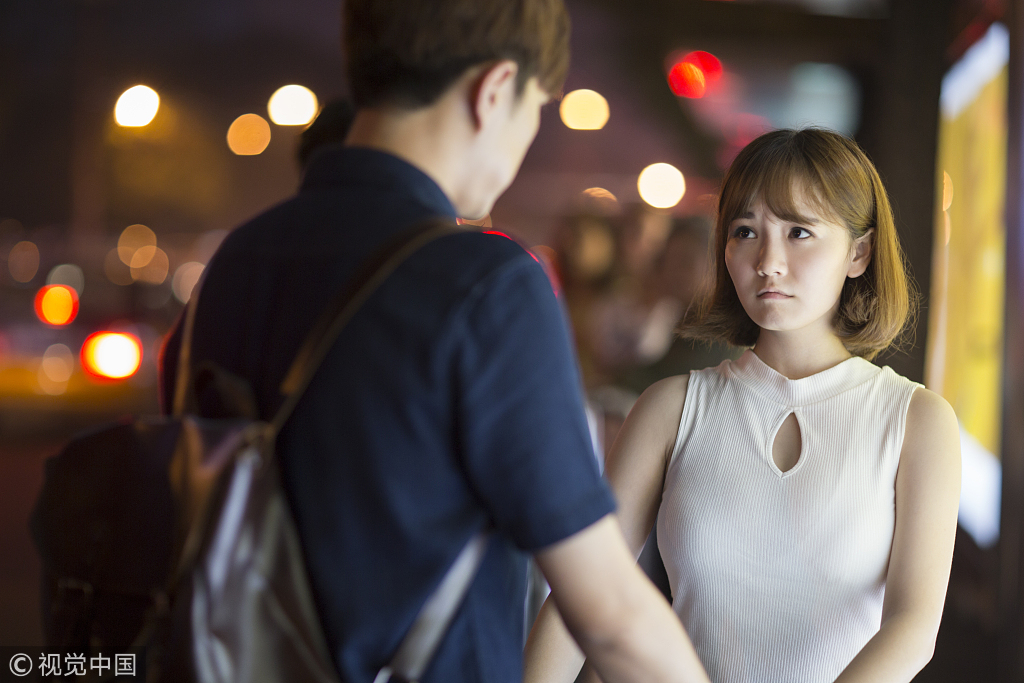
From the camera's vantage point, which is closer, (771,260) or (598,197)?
(771,260)

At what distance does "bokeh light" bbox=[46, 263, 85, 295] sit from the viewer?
7247mm

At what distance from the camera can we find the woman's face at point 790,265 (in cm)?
141

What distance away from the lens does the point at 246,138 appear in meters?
11.6

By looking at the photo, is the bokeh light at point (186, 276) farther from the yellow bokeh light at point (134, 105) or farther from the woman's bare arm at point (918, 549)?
the woman's bare arm at point (918, 549)

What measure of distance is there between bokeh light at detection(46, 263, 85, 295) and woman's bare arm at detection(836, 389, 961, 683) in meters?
7.21

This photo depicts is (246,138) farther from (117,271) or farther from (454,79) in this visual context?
(454,79)

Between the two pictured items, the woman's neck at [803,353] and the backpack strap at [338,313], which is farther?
the woman's neck at [803,353]

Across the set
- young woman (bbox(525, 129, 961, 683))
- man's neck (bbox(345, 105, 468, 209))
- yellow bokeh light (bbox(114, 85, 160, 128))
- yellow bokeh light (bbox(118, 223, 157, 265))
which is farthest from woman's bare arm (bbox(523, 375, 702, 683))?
yellow bokeh light (bbox(118, 223, 157, 265))

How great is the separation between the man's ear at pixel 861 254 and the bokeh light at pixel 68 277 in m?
7.06

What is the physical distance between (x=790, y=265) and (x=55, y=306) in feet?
23.2

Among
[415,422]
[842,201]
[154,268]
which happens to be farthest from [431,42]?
[154,268]

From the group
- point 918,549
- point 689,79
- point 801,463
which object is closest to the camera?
point 918,549

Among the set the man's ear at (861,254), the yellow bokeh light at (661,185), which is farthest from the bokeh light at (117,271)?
the man's ear at (861,254)

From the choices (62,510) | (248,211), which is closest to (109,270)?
(248,211)
